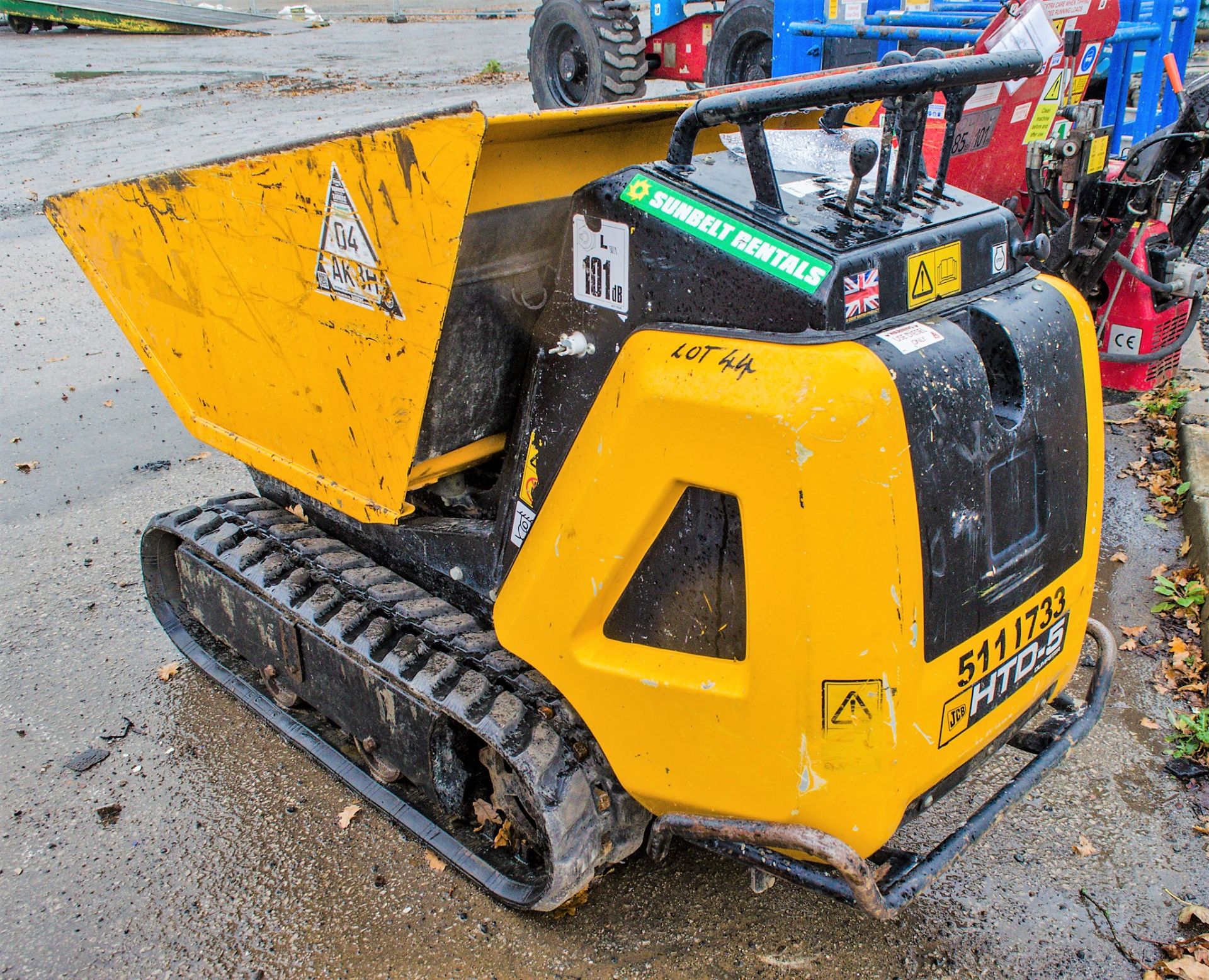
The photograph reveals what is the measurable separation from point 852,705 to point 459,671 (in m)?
1.14

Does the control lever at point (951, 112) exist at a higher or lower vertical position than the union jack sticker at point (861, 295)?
higher

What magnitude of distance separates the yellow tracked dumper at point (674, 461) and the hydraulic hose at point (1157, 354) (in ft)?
10.9

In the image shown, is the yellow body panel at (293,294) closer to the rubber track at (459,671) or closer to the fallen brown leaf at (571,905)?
the rubber track at (459,671)

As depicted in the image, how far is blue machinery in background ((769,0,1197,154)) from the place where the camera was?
584cm

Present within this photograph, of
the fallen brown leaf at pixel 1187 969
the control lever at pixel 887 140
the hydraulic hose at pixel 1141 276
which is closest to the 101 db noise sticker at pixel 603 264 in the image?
the control lever at pixel 887 140

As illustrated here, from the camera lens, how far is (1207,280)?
5887 mm

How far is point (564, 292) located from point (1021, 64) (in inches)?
42.1

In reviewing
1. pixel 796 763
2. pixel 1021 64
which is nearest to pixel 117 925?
pixel 796 763

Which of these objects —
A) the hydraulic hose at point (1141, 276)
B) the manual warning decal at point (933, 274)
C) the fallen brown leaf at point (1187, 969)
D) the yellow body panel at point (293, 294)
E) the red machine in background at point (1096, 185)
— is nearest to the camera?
the manual warning decal at point (933, 274)

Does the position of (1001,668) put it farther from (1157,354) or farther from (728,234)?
(1157,354)

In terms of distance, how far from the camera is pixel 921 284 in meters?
2.17

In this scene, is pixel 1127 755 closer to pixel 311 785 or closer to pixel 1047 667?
pixel 1047 667

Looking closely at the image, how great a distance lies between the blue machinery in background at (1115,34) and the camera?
584cm

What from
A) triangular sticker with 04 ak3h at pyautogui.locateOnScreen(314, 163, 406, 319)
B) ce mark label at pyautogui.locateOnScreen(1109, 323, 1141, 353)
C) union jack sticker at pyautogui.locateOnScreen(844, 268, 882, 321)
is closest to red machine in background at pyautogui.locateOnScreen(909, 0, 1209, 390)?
ce mark label at pyautogui.locateOnScreen(1109, 323, 1141, 353)
